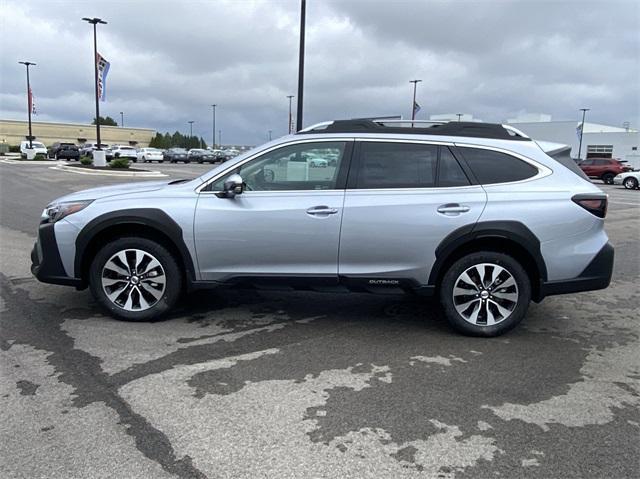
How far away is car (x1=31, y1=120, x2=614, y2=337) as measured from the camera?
14.7 ft

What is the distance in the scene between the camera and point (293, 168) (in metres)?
4.78

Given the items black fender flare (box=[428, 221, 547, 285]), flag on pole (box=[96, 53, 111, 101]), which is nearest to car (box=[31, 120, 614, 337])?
black fender flare (box=[428, 221, 547, 285])

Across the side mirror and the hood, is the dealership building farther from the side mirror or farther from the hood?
the side mirror

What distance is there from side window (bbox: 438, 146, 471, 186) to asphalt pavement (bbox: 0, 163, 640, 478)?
1373mm

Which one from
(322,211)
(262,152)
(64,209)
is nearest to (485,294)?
(322,211)

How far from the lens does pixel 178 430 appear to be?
10.0 ft

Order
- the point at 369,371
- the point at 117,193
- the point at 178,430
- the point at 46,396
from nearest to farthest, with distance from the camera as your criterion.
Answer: the point at 178,430 < the point at 46,396 < the point at 369,371 < the point at 117,193

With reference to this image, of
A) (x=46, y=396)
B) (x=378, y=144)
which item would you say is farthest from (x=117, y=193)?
(x=378, y=144)

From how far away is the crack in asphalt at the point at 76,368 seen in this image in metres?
2.82

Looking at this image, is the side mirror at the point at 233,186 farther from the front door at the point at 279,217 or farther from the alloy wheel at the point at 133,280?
the alloy wheel at the point at 133,280

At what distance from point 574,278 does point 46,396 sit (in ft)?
13.8

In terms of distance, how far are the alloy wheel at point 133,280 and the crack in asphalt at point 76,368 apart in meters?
0.56

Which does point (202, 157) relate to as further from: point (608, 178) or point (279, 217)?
point (279, 217)

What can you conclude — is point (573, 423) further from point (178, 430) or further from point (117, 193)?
point (117, 193)
